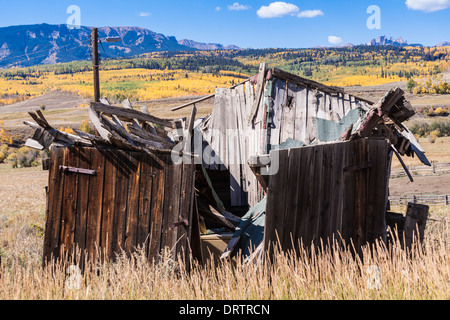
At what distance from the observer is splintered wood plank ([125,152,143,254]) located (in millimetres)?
5520

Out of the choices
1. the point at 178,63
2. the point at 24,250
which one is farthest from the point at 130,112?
the point at 178,63

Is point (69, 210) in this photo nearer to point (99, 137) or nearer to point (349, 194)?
point (99, 137)

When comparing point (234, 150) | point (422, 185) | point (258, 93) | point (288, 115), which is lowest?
point (422, 185)

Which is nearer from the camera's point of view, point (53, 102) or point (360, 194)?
point (360, 194)

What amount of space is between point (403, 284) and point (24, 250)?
7.02 meters

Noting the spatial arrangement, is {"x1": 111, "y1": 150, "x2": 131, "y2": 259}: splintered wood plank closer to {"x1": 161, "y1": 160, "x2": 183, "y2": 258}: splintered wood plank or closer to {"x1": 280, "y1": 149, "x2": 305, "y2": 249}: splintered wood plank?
{"x1": 161, "y1": 160, "x2": 183, "y2": 258}: splintered wood plank

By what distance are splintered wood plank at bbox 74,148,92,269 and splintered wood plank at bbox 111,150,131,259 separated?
0.40m

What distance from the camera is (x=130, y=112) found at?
20.5ft

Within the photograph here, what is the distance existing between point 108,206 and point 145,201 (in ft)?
1.69

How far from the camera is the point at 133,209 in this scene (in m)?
5.56

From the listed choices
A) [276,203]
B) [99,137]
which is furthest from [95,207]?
[276,203]

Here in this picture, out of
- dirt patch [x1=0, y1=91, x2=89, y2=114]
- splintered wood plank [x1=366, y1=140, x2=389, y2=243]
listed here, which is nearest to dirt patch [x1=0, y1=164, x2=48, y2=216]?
splintered wood plank [x1=366, y1=140, x2=389, y2=243]

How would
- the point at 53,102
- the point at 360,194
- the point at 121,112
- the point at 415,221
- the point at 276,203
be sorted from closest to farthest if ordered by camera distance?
the point at 276,203 → the point at 360,194 → the point at 121,112 → the point at 415,221 → the point at 53,102

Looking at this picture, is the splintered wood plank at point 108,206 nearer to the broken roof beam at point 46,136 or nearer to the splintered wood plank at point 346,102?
the broken roof beam at point 46,136
